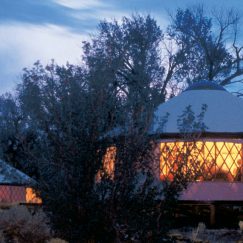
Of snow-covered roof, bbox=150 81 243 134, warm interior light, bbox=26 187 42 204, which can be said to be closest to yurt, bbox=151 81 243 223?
snow-covered roof, bbox=150 81 243 134

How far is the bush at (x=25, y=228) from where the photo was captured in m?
7.58

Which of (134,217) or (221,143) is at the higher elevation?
(221,143)

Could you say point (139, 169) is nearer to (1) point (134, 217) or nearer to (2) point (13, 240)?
(1) point (134, 217)

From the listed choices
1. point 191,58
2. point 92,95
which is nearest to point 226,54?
point 191,58

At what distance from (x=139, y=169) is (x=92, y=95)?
0.93 metres

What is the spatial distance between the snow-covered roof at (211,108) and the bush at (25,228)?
491 centimetres

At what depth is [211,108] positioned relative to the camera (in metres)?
13.6

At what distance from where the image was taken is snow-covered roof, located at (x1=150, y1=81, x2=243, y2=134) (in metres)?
13.0

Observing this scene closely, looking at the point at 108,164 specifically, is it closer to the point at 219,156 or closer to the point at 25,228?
the point at 25,228

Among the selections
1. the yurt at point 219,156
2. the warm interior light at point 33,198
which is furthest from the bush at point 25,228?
the yurt at point 219,156

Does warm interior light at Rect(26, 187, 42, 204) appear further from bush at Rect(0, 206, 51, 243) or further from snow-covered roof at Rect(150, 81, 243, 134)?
snow-covered roof at Rect(150, 81, 243, 134)

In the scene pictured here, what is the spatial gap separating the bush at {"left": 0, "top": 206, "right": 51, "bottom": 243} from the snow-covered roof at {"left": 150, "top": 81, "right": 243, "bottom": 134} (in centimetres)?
491

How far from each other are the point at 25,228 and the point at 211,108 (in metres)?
6.71

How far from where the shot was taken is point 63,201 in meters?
6.72
